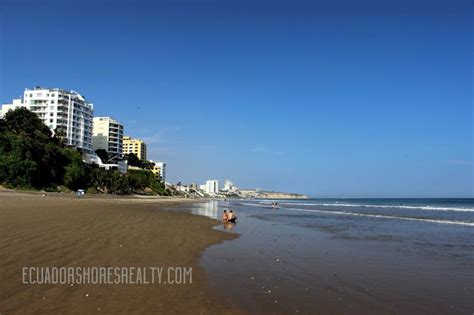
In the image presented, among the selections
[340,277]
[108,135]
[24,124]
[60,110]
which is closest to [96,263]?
[340,277]

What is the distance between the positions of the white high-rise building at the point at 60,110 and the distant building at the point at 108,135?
2422 centimetres

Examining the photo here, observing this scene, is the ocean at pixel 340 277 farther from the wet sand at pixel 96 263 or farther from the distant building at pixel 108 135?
the distant building at pixel 108 135

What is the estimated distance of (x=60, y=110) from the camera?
12606 centimetres

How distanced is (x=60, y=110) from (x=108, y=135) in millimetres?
33930

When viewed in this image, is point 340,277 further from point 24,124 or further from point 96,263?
point 24,124

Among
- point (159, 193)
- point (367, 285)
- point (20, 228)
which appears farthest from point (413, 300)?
point (159, 193)

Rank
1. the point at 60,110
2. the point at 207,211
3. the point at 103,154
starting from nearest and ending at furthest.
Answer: the point at 207,211
the point at 60,110
the point at 103,154

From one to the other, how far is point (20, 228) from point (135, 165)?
155 meters

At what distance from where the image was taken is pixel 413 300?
7.86m

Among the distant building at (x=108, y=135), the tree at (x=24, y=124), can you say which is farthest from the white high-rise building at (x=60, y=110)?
the tree at (x=24, y=124)

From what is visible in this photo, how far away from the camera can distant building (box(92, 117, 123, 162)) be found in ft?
517

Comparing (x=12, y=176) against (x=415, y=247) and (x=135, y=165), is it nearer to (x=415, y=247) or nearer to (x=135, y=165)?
(x=415, y=247)

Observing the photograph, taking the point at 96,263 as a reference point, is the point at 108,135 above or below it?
above

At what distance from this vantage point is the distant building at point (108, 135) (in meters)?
158
